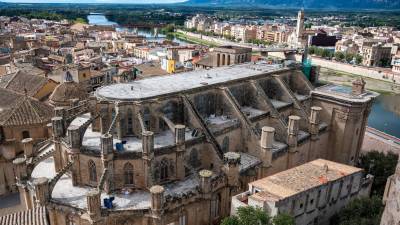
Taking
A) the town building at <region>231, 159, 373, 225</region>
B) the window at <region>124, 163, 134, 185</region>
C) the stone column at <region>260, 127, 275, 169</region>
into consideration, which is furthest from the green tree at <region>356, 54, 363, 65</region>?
the window at <region>124, 163, 134, 185</region>

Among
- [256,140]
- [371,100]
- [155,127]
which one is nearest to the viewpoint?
[155,127]

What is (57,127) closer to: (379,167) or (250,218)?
(250,218)

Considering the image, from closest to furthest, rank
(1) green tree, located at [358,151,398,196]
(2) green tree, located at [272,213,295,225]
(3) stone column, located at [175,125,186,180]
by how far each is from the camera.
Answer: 1. (2) green tree, located at [272,213,295,225]
2. (3) stone column, located at [175,125,186,180]
3. (1) green tree, located at [358,151,398,196]

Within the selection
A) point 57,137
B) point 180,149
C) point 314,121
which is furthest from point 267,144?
point 57,137

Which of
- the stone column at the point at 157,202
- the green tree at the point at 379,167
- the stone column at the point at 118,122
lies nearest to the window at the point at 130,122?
the stone column at the point at 118,122

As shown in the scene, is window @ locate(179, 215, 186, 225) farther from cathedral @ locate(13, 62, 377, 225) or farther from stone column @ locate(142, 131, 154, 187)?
stone column @ locate(142, 131, 154, 187)

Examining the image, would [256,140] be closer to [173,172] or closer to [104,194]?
[173,172]

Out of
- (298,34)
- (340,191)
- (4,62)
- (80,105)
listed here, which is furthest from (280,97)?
(298,34)
